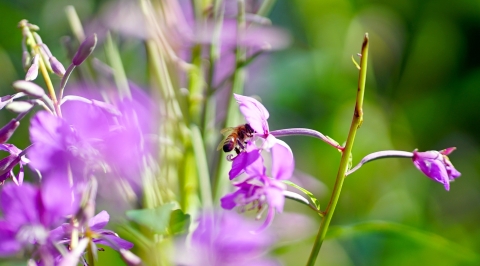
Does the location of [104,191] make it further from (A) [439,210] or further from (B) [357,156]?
A: (A) [439,210]

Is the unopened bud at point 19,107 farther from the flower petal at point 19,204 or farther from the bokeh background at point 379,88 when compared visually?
the bokeh background at point 379,88

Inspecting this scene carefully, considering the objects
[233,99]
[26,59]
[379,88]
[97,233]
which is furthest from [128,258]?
[379,88]

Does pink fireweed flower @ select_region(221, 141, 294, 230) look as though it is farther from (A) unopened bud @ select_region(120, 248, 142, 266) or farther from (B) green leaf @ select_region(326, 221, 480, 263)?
(B) green leaf @ select_region(326, 221, 480, 263)

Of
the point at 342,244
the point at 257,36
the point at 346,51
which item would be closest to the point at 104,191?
the point at 257,36

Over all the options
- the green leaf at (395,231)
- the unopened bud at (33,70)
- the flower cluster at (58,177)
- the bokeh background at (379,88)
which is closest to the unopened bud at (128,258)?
the flower cluster at (58,177)

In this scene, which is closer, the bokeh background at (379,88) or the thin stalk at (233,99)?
the thin stalk at (233,99)

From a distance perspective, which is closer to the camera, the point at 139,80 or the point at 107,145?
the point at 107,145

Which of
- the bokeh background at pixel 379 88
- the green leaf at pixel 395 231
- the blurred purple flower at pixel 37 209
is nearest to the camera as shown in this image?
the blurred purple flower at pixel 37 209
